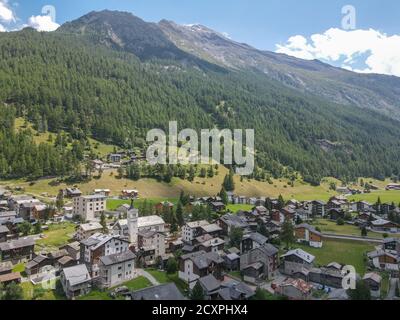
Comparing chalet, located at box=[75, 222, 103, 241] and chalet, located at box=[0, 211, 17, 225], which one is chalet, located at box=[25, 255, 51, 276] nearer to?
chalet, located at box=[75, 222, 103, 241]

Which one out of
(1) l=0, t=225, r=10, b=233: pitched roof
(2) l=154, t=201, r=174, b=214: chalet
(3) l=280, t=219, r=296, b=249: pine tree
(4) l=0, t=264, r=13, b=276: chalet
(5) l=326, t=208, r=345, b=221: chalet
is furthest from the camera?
(5) l=326, t=208, r=345, b=221: chalet

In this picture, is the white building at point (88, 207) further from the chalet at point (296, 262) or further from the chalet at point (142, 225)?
the chalet at point (296, 262)

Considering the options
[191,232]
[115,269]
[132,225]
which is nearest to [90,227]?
[132,225]

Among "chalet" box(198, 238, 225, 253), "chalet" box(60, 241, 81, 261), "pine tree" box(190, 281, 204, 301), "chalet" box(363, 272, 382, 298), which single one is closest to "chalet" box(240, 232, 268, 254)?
"chalet" box(198, 238, 225, 253)

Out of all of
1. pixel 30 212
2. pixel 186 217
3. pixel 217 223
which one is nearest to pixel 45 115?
pixel 30 212

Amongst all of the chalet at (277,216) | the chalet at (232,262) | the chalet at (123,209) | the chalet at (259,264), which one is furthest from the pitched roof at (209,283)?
the chalet at (123,209)
